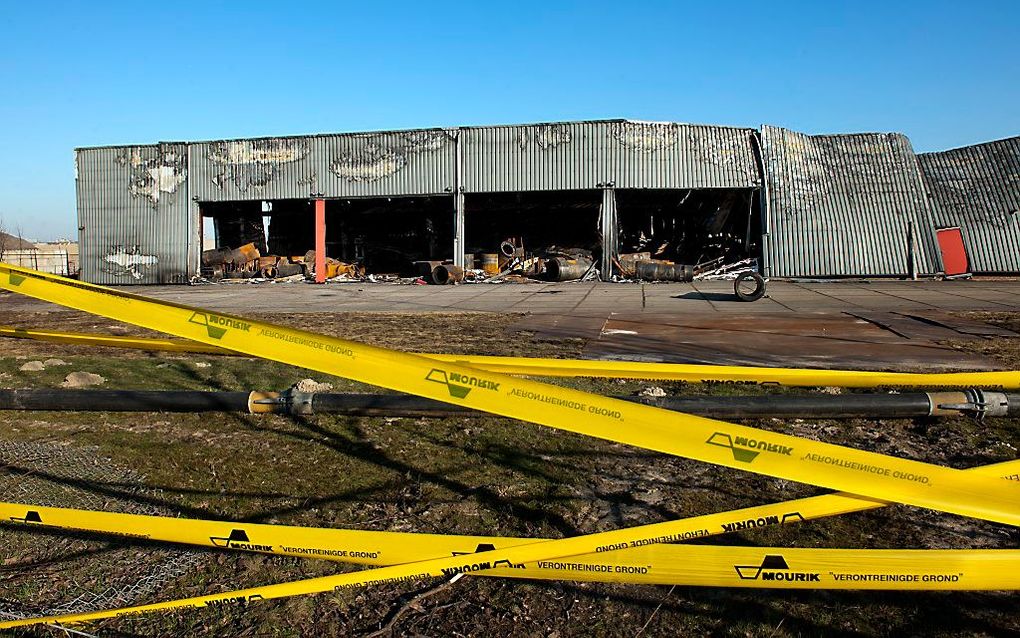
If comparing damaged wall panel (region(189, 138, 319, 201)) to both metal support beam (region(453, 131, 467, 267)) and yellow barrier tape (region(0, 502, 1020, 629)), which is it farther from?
yellow barrier tape (region(0, 502, 1020, 629))

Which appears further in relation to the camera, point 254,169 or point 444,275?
point 254,169

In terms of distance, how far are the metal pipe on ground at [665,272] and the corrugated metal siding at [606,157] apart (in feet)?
11.9

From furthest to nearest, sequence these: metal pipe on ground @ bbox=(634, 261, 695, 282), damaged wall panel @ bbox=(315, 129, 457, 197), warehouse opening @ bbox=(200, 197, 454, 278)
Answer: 1. warehouse opening @ bbox=(200, 197, 454, 278)
2. damaged wall panel @ bbox=(315, 129, 457, 197)
3. metal pipe on ground @ bbox=(634, 261, 695, 282)

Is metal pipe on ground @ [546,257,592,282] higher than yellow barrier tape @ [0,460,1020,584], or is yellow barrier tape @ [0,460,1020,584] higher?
metal pipe on ground @ [546,257,592,282]

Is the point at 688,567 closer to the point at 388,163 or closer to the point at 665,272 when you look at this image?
the point at 665,272

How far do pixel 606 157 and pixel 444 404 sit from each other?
23502mm

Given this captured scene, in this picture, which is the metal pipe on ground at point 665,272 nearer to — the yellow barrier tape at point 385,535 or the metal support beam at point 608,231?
the metal support beam at point 608,231

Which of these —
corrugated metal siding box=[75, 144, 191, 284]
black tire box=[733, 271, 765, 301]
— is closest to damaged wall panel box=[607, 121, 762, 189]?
black tire box=[733, 271, 765, 301]

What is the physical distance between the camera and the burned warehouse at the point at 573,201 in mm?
24672

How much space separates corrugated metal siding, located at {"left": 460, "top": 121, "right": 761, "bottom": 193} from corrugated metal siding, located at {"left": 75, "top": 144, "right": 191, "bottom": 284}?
12.4m

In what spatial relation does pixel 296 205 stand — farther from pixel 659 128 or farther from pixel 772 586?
pixel 772 586

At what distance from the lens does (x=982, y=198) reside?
2438cm

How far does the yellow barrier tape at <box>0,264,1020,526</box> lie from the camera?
2283 mm

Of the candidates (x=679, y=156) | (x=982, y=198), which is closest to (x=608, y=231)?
(x=679, y=156)
